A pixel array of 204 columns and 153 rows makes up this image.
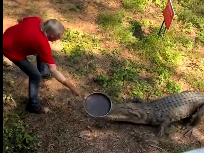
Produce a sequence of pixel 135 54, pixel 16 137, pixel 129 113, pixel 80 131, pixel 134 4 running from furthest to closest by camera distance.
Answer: pixel 134 4 < pixel 135 54 < pixel 129 113 < pixel 80 131 < pixel 16 137

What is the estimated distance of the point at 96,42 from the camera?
5750 millimetres

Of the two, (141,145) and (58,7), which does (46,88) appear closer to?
(141,145)

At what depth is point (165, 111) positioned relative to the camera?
468cm

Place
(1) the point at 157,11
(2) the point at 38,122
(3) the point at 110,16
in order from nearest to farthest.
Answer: (2) the point at 38,122 → (3) the point at 110,16 → (1) the point at 157,11

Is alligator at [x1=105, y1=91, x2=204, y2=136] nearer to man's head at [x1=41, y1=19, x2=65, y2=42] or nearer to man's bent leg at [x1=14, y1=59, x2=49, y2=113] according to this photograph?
man's bent leg at [x1=14, y1=59, x2=49, y2=113]

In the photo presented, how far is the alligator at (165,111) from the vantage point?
15.0 feet

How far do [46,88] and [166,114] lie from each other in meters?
1.70

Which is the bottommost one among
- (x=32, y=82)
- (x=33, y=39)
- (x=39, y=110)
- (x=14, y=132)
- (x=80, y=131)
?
(x=80, y=131)

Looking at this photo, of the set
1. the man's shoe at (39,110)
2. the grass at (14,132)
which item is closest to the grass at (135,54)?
the man's shoe at (39,110)

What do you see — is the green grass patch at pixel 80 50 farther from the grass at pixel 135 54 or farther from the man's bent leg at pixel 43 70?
the man's bent leg at pixel 43 70

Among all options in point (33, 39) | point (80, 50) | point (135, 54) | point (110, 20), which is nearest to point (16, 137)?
point (33, 39)

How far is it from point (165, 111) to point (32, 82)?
6.06 feet

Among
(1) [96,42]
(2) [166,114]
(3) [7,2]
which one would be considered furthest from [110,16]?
(2) [166,114]

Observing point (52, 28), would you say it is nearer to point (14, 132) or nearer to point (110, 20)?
point (14, 132)
